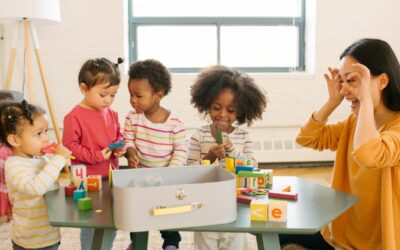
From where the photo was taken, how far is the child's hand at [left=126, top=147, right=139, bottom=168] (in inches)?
71.7

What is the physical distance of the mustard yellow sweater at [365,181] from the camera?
1.33 meters

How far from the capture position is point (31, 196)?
59.4 inches

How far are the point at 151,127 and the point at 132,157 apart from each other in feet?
0.50

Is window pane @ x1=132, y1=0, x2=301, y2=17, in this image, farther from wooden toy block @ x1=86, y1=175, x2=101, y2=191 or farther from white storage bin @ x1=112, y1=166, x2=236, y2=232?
white storage bin @ x1=112, y1=166, x2=236, y2=232

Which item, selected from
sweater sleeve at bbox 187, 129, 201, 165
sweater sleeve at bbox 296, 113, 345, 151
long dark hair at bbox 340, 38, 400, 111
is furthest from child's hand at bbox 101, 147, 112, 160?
long dark hair at bbox 340, 38, 400, 111

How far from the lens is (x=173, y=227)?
1.11m

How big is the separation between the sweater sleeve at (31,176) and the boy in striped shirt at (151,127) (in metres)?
0.43

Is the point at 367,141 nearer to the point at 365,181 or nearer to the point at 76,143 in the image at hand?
the point at 365,181

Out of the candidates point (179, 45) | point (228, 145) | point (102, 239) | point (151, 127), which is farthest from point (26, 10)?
point (102, 239)

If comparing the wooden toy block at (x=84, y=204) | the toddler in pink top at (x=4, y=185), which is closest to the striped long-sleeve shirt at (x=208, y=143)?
the wooden toy block at (x=84, y=204)

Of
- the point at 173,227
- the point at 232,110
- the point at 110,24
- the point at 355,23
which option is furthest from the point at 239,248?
the point at 355,23

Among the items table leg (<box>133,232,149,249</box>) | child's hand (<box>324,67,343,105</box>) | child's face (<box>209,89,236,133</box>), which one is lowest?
table leg (<box>133,232,149,249</box>)

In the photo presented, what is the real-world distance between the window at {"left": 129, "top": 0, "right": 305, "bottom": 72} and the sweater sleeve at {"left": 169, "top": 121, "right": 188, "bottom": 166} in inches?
99.6

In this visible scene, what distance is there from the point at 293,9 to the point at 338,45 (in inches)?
21.1
